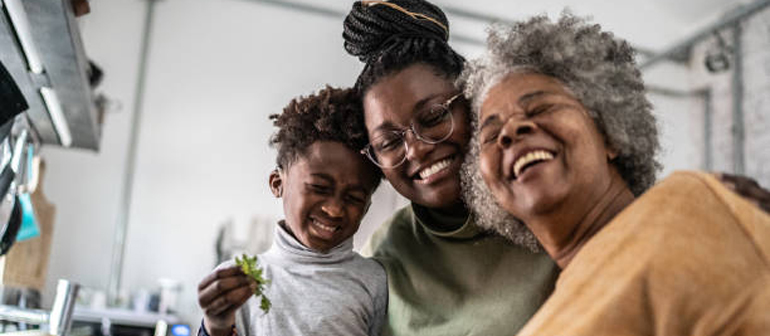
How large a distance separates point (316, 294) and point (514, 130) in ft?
2.41

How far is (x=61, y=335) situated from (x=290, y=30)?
4.66 metres

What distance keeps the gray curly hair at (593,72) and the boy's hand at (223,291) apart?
0.57 meters

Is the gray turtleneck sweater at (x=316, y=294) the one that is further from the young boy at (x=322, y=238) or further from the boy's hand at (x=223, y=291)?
the boy's hand at (x=223, y=291)

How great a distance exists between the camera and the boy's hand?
1.40 meters

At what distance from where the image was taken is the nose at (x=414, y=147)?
1558mm

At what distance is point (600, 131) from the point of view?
4.04 feet

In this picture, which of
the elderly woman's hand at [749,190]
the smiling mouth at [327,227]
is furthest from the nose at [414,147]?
the elderly woman's hand at [749,190]

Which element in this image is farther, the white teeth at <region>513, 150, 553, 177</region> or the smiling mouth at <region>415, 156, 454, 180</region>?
the smiling mouth at <region>415, 156, 454, 180</region>

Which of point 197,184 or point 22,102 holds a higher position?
point 22,102

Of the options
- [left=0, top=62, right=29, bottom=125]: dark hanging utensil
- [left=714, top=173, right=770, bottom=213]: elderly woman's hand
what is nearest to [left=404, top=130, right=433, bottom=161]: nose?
[left=714, top=173, right=770, bottom=213]: elderly woman's hand

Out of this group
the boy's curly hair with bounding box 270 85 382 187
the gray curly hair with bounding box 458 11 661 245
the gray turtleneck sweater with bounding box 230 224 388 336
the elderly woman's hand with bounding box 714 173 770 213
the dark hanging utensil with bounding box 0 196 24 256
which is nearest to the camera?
the elderly woman's hand with bounding box 714 173 770 213

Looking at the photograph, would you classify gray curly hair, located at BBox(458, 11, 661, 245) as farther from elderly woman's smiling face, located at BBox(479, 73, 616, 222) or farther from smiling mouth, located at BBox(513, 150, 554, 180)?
smiling mouth, located at BBox(513, 150, 554, 180)

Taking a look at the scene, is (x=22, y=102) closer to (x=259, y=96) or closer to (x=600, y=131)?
(x=600, y=131)

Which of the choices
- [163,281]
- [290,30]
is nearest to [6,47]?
[163,281]
